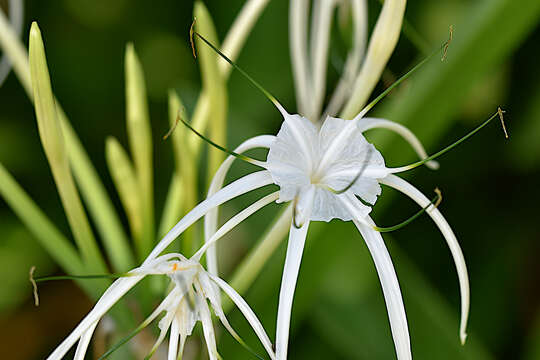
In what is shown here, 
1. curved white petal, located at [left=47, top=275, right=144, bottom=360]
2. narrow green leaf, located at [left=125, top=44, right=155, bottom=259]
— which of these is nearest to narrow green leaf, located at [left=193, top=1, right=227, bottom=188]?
narrow green leaf, located at [left=125, top=44, right=155, bottom=259]

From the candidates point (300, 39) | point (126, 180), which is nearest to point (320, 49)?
point (300, 39)

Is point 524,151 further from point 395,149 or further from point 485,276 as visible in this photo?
point 395,149

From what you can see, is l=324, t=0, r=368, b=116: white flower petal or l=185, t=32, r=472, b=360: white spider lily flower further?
l=324, t=0, r=368, b=116: white flower petal

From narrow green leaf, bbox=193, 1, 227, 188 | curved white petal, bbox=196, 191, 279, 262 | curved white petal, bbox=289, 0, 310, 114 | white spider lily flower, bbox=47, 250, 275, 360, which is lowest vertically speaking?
white spider lily flower, bbox=47, 250, 275, 360

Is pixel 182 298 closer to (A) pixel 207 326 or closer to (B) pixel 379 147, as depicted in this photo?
(A) pixel 207 326

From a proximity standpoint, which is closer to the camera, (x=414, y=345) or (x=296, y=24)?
(x=296, y=24)

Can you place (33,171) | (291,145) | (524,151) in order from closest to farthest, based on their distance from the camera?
(291,145), (524,151), (33,171)

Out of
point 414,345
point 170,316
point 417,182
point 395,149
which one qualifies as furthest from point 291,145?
point 417,182

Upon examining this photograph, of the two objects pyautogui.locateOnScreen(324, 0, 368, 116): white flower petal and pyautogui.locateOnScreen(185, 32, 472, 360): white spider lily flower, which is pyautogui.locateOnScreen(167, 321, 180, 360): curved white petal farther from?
pyautogui.locateOnScreen(324, 0, 368, 116): white flower petal
